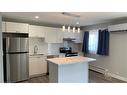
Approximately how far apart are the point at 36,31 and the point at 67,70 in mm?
2264

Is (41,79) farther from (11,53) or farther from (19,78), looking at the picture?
(11,53)

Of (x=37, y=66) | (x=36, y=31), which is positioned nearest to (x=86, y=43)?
(x=36, y=31)

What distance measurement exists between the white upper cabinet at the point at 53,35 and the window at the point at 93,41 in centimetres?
158

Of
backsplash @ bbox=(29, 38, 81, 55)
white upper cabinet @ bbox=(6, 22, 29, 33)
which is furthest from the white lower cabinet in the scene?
white upper cabinet @ bbox=(6, 22, 29, 33)

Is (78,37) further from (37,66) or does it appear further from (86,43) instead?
(37,66)

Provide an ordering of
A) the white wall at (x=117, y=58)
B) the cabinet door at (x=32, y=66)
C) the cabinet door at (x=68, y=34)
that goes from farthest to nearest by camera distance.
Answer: the cabinet door at (x=68, y=34)
the cabinet door at (x=32, y=66)
the white wall at (x=117, y=58)

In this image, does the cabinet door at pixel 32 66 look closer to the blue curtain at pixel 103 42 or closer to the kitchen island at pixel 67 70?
the kitchen island at pixel 67 70

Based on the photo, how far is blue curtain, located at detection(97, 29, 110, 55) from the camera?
Answer: 4.91 metres

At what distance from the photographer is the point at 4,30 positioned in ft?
12.8

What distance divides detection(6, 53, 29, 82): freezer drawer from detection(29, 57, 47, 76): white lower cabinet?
29cm

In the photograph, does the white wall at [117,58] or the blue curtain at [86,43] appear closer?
the white wall at [117,58]

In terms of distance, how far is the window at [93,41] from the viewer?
5555 mm

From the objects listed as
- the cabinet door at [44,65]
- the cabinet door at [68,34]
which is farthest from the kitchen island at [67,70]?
the cabinet door at [68,34]
